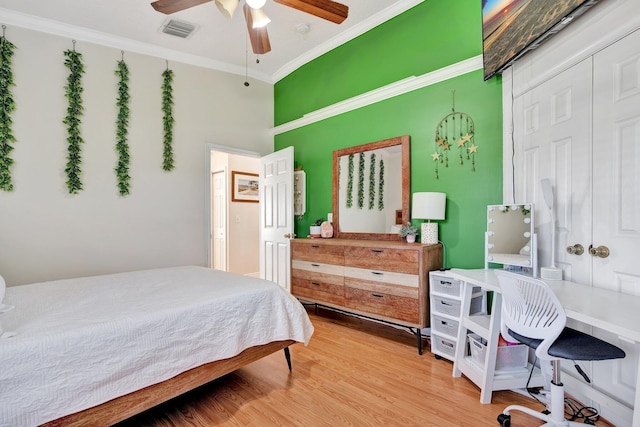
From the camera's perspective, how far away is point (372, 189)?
3373 mm

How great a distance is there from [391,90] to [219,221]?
375 centimetres

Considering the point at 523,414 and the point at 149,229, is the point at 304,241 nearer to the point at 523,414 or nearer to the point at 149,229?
the point at 149,229

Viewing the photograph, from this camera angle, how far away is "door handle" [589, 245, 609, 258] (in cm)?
171

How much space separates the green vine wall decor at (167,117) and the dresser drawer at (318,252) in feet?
5.96

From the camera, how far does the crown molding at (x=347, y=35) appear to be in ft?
10.3

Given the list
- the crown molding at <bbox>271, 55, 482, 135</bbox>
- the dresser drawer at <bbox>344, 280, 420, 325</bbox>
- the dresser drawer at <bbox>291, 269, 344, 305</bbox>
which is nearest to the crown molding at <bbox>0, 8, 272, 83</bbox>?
the crown molding at <bbox>271, 55, 482, 135</bbox>

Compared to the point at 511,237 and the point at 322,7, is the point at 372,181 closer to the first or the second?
the point at 511,237

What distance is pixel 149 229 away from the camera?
12.0ft

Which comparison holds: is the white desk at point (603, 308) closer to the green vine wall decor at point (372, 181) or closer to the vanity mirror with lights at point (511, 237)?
the vanity mirror with lights at point (511, 237)

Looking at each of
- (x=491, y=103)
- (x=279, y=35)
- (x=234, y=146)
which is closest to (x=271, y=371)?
(x=491, y=103)

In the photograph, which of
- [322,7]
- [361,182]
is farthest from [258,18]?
[361,182]

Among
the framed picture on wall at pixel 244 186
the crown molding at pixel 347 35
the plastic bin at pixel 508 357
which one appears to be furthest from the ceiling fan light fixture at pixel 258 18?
the framed picture on wall at pixel 244 186

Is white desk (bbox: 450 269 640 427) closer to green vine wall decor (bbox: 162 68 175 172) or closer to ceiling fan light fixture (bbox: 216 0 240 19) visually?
ceiling fan light fixture (bbox: 216 0 240 19)

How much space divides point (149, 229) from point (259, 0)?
281 cm
